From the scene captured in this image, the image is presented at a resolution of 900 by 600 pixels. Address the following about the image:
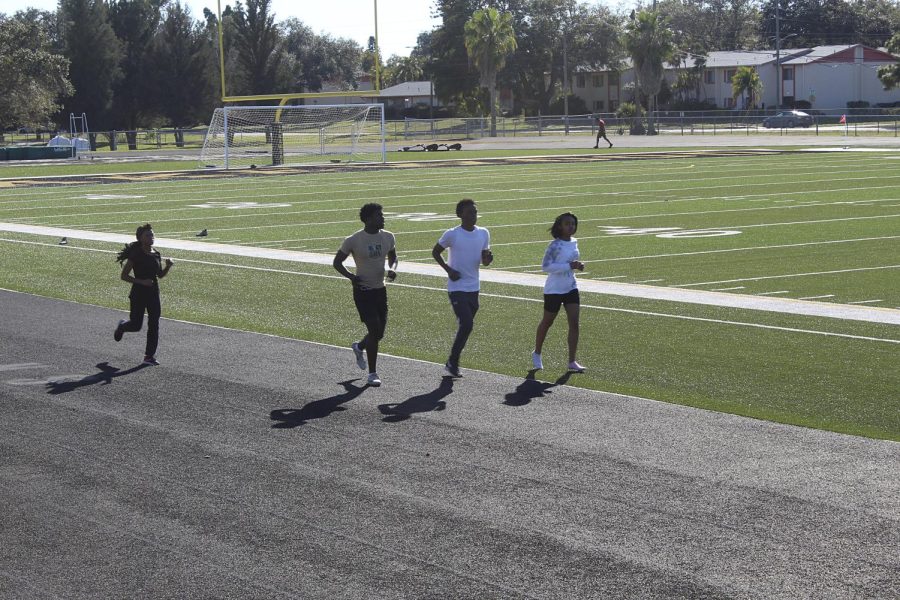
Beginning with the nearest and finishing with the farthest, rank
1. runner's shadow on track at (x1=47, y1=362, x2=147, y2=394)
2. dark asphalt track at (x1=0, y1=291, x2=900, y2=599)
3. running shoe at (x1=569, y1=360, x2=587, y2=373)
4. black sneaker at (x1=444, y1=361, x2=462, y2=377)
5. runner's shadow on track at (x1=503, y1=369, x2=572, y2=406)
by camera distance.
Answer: dark asphalt track at (x1=0, y1=291, x2=900, y2=599)
runner's shadow on track at (x1=503, y1=369, x2=572, y2=406)
runner's shadow on track at (x1=47, y1=362, x2=147, y2=394)
black sneaker at (x1=444, y1=361, x2=462, y2=377)
running shoe at (x1=569, y1=360, x2=587, y2=373)

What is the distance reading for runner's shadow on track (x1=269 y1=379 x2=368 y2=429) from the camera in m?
10.5

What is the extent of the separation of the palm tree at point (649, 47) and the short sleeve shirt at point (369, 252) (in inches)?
3335

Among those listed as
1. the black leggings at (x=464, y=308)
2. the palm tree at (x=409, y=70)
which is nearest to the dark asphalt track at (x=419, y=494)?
the black leggings at (x=464, y=308)

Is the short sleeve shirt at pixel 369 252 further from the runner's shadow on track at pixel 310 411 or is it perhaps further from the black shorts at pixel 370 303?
the runner's shadow on track at pixel 310 411

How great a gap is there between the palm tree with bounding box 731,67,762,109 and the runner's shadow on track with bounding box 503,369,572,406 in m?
102

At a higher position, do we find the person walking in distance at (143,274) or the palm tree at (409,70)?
the palm tree at (409,70)

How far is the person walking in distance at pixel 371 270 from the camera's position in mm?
11977

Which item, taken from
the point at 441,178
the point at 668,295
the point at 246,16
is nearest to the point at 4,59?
the point at 246,16

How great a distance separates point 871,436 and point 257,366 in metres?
5.91

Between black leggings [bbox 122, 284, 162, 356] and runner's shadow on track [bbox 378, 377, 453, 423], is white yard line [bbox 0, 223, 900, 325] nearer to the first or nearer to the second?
runner's shadow on track [bbox 378, 377, 453, 423]

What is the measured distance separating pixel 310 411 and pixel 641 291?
7.72 meters

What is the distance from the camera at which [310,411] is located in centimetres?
1090

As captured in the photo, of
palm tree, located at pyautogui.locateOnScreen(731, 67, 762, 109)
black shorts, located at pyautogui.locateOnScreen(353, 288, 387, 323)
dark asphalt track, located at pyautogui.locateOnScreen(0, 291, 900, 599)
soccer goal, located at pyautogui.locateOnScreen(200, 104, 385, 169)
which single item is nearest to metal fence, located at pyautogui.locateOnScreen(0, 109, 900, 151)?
palm tree, located at pyautogui.locateOnScreen(731, 67, 762, 109)

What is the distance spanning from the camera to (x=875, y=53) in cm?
11575
